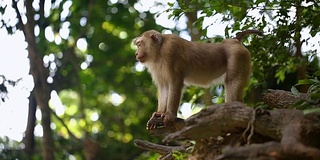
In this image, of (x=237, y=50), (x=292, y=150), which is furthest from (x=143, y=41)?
(x=292, y=150)

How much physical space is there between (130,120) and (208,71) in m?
8.27

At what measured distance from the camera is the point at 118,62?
16391 millimetres

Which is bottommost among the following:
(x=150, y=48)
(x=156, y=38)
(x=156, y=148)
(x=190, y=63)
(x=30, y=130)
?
(x=156, y=148)

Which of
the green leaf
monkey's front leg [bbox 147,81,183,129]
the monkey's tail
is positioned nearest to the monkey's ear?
monkey's front leg [bbox 147,81,183,129]

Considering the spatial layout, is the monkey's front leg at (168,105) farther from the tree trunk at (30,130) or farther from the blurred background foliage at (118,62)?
the tree trunk at (30,130)

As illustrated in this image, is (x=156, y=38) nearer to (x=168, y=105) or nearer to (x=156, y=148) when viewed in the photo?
(x=168, y=105)

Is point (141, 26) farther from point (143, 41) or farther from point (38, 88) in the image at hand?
point (143, 41)

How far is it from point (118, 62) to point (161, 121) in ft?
33.6

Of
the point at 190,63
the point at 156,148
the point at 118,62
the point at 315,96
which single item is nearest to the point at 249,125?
the point at 315,96

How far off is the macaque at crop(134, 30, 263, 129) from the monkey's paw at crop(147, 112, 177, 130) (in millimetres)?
546

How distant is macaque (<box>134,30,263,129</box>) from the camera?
7.05 metres

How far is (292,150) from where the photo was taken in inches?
152

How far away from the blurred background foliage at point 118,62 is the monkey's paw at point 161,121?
62.9 inches

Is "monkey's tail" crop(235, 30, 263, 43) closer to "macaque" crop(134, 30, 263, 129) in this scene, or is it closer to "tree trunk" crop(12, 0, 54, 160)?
"macaque" crop(134, 30, 263, 129)
